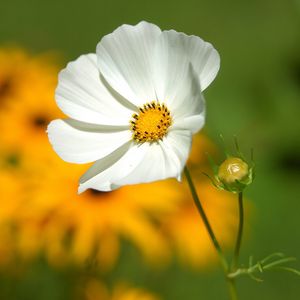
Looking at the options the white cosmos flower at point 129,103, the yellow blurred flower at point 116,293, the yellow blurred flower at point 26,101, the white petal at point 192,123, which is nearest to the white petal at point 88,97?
the white cosmos flower at point 129,103

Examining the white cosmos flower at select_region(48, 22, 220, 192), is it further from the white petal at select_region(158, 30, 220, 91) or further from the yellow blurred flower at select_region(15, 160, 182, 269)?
the yellow blurred flower at select_region(15, 160, 182, 269)

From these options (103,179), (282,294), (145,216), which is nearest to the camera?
(103,179)

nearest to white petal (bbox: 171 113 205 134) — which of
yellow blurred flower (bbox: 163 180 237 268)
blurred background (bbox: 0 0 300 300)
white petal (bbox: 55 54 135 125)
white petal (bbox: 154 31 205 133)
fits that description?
white petal (bbox: 154 31 205 133)

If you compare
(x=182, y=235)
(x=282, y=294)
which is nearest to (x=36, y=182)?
(x=182, y=235)

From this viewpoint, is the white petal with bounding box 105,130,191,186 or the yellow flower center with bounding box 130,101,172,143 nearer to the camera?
the white petal with bounding box 105,130,191,186

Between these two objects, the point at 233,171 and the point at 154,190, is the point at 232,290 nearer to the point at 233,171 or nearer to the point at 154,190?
the point at 233,171

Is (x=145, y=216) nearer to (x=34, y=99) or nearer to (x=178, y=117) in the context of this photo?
(x=34, y=99)
